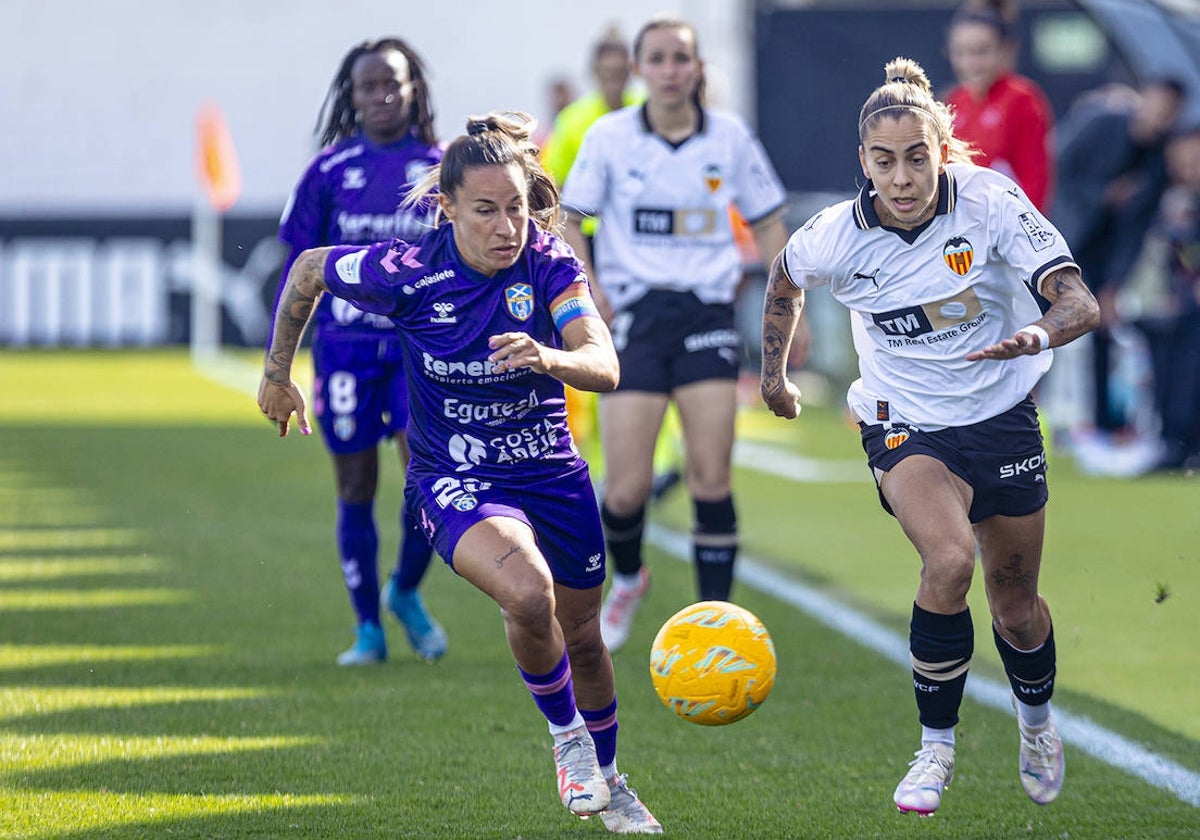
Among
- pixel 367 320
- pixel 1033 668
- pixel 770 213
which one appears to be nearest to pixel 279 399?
pixel 367 320

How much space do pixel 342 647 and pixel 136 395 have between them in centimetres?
1428

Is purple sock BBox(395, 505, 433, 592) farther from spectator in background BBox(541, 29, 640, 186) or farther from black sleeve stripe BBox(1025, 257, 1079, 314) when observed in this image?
spectator in background BBox(541, 29, 640, 186)

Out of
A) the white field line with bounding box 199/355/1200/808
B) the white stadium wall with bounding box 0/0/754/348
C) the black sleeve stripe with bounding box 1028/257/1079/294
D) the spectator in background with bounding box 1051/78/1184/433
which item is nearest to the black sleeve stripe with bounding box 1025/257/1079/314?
the black sleeve stripe with bounding box 1028/257/1079/294

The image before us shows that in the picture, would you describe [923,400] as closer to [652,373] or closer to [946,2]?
[652,373]

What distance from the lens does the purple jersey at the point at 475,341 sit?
518 cm

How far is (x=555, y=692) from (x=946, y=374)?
1382 millimetres

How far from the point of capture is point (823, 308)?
20859 millimetres

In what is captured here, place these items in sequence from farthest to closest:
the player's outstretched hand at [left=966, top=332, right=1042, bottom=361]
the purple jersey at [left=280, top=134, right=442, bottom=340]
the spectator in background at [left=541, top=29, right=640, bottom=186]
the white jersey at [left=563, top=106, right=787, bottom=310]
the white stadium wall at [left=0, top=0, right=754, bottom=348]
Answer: the white stadium wall at [left=0, top=0, right=754, bottom=348], the spectator in background at [left=541, top=29, right=640, bottom=186], the white jersey at [left=563, top=106, right=787, bottom=310], the purple jersey at [left=280, top=134, right=442, bottom=340], the player's outstretched hand at [left=966, top=332, right=1042, bottom=361]

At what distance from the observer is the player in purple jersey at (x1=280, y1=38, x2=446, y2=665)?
287 inches

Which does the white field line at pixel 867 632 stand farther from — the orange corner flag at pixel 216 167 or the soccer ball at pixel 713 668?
the orange corner flag at pixel 216 167

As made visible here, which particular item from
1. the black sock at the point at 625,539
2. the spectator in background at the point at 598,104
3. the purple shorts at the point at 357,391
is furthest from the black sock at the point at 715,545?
the spectator in background at the point at 598,104

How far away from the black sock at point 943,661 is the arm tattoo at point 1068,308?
0.81 metres

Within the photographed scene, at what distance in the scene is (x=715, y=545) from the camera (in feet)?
24.9

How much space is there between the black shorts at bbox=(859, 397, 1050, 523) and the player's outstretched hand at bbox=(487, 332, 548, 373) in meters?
1.15
